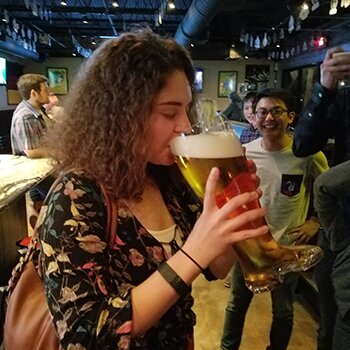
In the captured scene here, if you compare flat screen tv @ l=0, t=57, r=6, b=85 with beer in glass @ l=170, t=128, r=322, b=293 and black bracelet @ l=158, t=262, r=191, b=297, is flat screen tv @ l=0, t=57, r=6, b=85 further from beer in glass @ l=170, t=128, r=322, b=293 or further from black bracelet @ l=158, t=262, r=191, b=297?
black bracelet @ l=158, t=262, r=191, b=297

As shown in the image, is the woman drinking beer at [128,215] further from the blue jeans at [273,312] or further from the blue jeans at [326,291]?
the blue jeans at [273,312]

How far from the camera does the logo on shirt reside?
1864mm

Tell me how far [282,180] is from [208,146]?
1.25 m

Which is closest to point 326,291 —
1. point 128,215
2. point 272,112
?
point 272,112

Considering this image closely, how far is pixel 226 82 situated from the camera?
12.7 m

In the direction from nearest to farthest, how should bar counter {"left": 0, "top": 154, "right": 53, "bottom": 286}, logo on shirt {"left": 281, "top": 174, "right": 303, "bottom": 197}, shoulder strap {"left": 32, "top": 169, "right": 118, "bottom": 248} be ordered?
shoulder strap {"left": 32, "top": 169, "right": 118, "bottom": 248}, logo on shirt {"left": 281, "top": 174, "right": 303, "bottom": 197}, bar counter {"left": 0, "top": 154, "right": 53, "bottom": 286}

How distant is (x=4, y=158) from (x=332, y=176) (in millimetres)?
2942

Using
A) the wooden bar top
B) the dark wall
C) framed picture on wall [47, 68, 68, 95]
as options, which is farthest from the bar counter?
framed picture on wall [47, 68, 68, 95]

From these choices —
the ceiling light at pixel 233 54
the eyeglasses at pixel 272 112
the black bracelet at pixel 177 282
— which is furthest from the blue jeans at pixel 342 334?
the ceiling light at pixel 233 54

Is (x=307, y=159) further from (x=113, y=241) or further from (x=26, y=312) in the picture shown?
(x=26, y=312)

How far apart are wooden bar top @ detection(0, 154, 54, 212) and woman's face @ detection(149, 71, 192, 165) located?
1024 millimetres

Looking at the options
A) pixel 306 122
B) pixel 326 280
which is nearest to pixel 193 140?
pixel 306 122

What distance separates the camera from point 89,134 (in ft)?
2.77

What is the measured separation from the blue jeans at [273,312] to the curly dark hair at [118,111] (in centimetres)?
132
